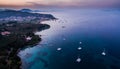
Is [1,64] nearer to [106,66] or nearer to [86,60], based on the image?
[86,60]

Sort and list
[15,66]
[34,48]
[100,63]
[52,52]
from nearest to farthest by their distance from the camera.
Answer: [15,66]
[100,63]
[52,52]
[34,48]

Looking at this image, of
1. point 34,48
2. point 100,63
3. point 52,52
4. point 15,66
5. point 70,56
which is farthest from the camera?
point 34,48

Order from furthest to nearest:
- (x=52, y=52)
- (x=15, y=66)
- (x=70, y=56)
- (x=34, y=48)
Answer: (x=34, y=48), (x=52, y=52), (x=70, y=56), (x=15, y=66)

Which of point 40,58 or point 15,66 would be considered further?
point 40,58

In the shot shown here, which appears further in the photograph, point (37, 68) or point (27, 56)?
point (27, 56)

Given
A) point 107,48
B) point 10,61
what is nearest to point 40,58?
point 10,61

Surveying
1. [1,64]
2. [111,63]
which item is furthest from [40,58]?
[111,63]

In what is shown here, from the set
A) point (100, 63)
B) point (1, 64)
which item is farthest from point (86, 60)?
point (1, 64)

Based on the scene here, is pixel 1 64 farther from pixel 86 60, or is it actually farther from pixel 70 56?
pixel 86 60

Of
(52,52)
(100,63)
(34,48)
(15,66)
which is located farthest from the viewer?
(34,48)
